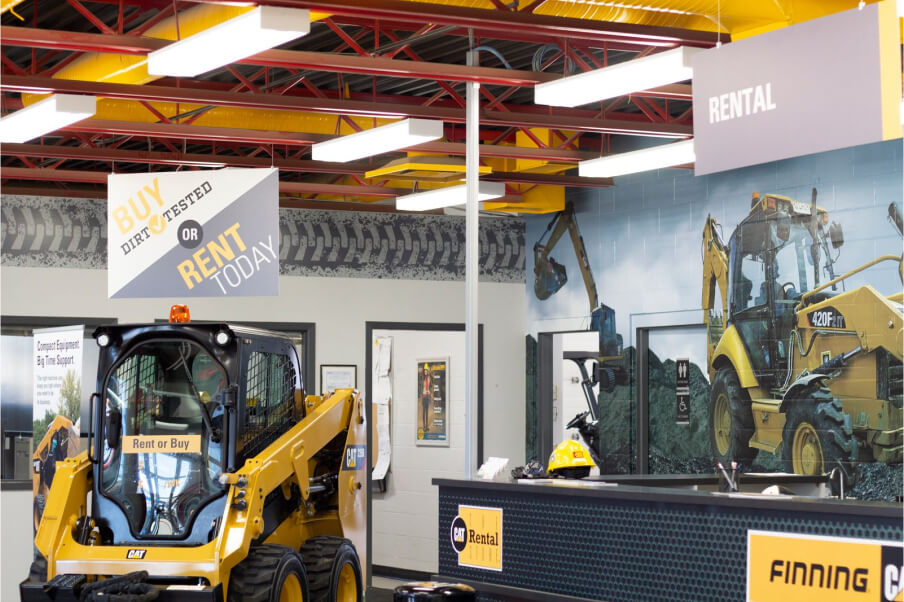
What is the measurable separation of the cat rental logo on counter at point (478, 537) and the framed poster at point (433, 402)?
7747 millimetres

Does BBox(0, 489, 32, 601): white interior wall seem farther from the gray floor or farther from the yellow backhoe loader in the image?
the yellow backhoe loader

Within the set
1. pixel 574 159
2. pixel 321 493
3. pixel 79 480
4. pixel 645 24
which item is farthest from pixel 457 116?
pixel 79 480

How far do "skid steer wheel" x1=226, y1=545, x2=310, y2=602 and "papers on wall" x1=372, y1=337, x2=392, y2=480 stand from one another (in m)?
6.76

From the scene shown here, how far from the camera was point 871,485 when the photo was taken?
33.2ft

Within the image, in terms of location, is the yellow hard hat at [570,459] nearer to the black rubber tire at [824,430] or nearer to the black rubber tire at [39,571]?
the black rubber tire at [824,430]

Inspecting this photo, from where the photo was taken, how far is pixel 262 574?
7.94 meters

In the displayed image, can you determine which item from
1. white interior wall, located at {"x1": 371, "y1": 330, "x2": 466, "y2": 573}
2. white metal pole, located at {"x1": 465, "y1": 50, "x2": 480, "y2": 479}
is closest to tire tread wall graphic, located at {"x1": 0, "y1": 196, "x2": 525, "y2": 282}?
white interior wall, located at {"x1": 371, "y1": 330, "x2": 466, "y2": 573}

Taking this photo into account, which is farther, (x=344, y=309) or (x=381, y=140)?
(x=344, y=309)

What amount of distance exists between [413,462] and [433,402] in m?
0.75

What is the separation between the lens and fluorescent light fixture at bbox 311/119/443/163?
924 cm

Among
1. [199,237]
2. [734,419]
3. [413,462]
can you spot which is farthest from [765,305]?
[413,462]

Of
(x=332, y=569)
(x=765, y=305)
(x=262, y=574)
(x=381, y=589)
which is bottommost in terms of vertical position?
(x=381, y=589)

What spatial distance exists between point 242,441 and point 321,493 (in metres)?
1.48

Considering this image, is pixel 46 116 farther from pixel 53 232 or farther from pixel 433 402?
pixel 433 402
